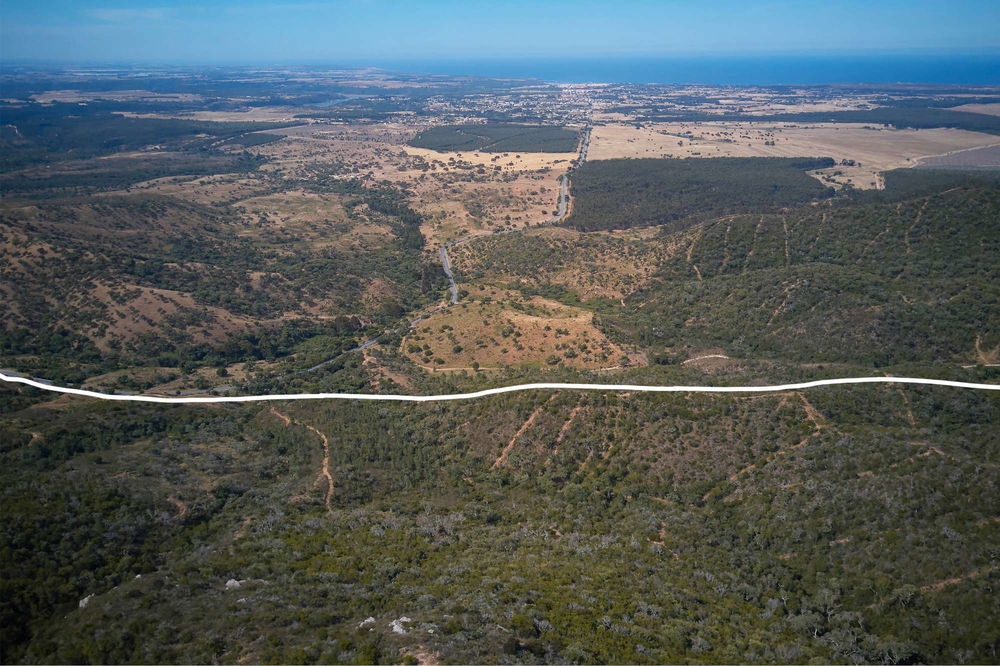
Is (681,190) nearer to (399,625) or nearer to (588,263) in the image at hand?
(588,263)

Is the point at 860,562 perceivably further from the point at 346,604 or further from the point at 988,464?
the point at 346,604

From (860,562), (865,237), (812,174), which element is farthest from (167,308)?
(812,174)

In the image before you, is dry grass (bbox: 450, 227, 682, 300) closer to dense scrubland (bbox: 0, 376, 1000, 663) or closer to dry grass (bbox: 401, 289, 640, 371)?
dry grass (bbox: 401, 289, 640, 371)
